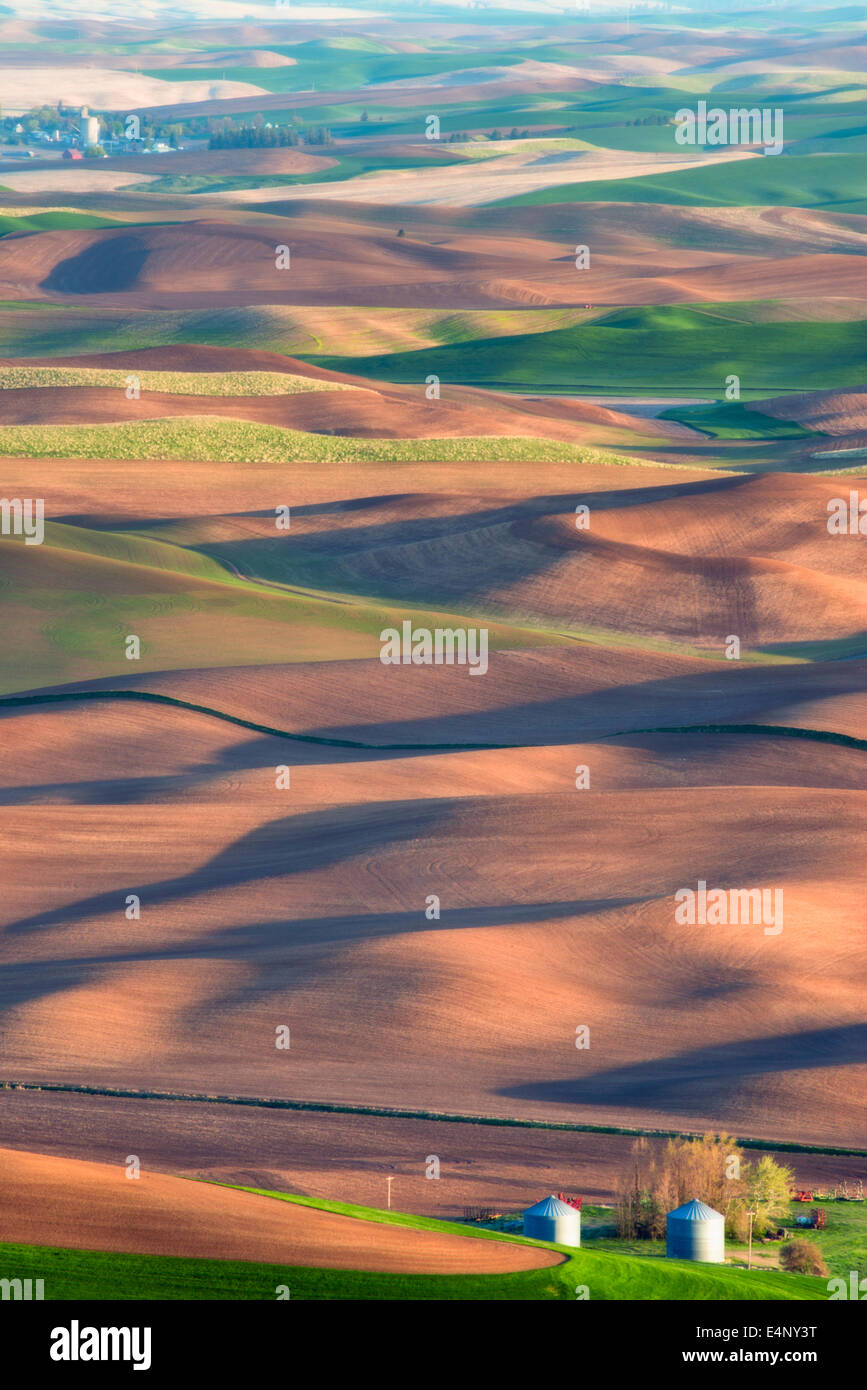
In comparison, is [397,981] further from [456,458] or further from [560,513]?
[456,458]

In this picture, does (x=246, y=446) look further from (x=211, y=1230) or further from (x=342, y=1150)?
(x=211, y=1230)

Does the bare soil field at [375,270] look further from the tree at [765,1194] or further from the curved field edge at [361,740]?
the tree at [765,1194]

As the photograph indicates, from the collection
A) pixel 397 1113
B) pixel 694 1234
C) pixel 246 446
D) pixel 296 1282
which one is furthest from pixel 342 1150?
pixel 246 446

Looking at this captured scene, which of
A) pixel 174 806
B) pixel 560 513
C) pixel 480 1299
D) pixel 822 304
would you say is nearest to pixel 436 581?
pixel 560 513

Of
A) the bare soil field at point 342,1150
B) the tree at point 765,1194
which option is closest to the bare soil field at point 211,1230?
the bare soil field at point 342,1150

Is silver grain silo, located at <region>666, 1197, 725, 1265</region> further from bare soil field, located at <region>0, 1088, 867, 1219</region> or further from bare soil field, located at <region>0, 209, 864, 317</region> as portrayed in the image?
bare soil field, located at <region>0, 209, 864, 317</region>

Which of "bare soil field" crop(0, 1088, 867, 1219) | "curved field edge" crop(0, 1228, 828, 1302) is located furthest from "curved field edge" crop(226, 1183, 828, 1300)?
"bare soil field" crop(0, 1088, 867, 1219)
